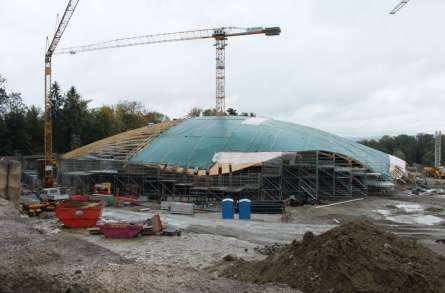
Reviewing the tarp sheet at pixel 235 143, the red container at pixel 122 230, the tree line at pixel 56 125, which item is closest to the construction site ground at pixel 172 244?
the red container at pixel 122 230

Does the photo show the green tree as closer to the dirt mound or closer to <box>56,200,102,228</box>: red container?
<box>56,200,102,228</box>: red container

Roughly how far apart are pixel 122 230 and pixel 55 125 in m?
62.6

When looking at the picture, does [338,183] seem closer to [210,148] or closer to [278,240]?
[210,148]

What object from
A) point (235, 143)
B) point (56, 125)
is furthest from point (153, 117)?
point (235, 143)

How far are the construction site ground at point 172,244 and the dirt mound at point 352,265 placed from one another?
38.8 inches

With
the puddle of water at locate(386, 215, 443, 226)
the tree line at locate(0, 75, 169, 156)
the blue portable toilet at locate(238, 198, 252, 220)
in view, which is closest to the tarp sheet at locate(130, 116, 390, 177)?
the blue portable toilet at locate(238, 198, 252, 220)

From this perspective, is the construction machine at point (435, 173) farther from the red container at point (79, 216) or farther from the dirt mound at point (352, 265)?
the dirt mound at point (352, 265)

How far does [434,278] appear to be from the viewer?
46.8ft

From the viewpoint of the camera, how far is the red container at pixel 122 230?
2358 cm

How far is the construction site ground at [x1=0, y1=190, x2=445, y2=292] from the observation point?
14297 millimetres

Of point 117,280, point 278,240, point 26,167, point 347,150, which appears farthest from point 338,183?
point 26,167

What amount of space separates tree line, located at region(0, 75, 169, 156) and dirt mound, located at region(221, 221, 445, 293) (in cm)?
6649

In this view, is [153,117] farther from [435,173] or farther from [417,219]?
[417,219]

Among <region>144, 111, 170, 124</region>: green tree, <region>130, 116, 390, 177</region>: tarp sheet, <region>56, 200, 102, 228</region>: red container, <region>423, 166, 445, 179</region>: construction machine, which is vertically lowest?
<region>56, 200, 102, 228</region>: red container
